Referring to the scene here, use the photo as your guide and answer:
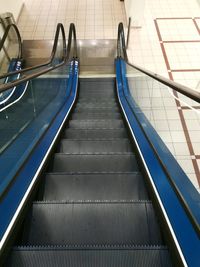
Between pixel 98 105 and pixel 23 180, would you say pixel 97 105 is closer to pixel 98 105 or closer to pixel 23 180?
pixel 98 105

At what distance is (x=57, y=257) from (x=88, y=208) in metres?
0.42

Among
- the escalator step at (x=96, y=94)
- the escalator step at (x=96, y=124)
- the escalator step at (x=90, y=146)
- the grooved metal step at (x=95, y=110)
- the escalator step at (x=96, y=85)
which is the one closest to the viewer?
the escalator step at (x=90, y=146)

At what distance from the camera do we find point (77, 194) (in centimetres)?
190

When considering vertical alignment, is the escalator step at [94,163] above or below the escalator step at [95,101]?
below

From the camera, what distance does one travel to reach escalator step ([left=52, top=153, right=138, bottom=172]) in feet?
7.69

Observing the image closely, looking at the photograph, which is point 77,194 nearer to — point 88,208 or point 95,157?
point 88,208

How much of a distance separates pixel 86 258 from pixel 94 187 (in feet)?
2.38

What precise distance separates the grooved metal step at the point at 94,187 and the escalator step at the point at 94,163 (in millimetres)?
327

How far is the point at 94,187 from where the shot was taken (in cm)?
194

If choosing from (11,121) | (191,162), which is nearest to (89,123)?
(11,121)

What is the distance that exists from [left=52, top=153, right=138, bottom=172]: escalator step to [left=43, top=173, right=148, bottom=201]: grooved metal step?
33cm

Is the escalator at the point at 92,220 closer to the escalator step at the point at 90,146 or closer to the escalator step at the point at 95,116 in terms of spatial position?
the escalator step at the point at 90,146

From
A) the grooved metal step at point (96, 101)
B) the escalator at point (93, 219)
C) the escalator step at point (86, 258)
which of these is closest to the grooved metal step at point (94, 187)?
the escalator at point (93, 219)

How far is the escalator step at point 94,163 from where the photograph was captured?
92.3 inches
